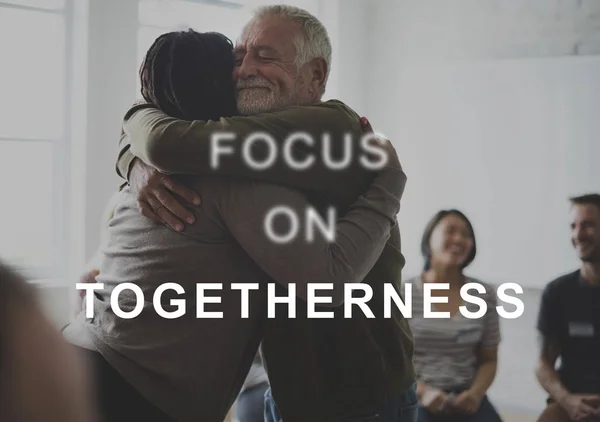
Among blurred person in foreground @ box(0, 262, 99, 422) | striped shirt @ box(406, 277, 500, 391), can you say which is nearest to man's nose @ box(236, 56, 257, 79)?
blurred person in foreground @ box(0, 262, 99, 422)

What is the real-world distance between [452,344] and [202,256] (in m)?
2.17

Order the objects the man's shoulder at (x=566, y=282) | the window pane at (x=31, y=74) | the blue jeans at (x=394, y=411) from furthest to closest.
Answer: the window pane at (x=31, y=74)
the man's shoulder at (x=566, y=282)
the blue jeans at (x=394, y=411)

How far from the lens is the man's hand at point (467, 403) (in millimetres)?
3332

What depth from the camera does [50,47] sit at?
168 inches

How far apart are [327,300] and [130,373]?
36 cm

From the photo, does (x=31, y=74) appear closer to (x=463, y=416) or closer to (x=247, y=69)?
(x=463, y=416)

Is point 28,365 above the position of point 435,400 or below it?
above

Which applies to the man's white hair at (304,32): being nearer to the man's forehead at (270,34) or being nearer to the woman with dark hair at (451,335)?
the man's forehead at (270,34)

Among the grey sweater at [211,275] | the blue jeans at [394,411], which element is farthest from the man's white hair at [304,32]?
the blue jeans at [394,411]

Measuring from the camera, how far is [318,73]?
170 cm

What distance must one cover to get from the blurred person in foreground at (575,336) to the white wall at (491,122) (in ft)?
4.49

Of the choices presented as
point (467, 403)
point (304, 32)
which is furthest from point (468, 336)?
point (304, 32)

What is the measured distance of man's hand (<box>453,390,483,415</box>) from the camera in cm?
333

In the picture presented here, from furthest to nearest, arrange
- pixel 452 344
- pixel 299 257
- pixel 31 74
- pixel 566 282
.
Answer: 1. pixel 31 74
2. pixel 566 282
3. pixel 452 344
4. pixel 299 257
